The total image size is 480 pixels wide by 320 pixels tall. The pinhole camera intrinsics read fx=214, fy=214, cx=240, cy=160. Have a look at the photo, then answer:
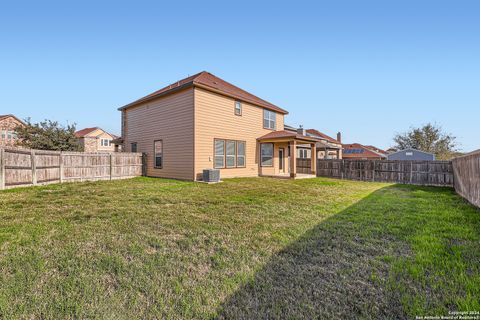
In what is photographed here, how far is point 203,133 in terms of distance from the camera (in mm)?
11703

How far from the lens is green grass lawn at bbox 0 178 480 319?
184 centimetres

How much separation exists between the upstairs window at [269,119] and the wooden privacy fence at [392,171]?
178 inches

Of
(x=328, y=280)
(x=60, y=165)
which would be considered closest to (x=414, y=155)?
(x=328, y=280)

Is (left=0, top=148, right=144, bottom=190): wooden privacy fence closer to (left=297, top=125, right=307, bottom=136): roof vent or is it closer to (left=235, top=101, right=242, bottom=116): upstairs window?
(left=235, top=101, right=242, bottom=116): upstairs window

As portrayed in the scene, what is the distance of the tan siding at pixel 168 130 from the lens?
11.7m

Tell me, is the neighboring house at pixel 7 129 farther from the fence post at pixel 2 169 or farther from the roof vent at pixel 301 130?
the roof vent at pixel 301 130

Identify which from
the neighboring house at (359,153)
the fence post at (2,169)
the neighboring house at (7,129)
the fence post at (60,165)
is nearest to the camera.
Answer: the fence post at (2,169)

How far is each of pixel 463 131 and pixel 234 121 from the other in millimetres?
37978

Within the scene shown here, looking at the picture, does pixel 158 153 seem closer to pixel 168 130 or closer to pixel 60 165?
pixel 168 130

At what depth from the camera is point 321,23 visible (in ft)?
32.9

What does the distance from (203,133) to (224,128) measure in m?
1.61

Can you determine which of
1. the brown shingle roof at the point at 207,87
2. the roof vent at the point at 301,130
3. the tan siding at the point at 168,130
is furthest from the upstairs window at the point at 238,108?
the roof vent at the point at 301,130

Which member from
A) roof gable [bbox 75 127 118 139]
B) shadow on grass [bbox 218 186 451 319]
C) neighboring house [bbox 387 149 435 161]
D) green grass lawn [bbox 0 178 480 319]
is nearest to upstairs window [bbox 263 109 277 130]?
green grass lawn [bbox 0 178 480 319]

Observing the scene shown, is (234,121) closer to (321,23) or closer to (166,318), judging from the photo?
(321,23)
